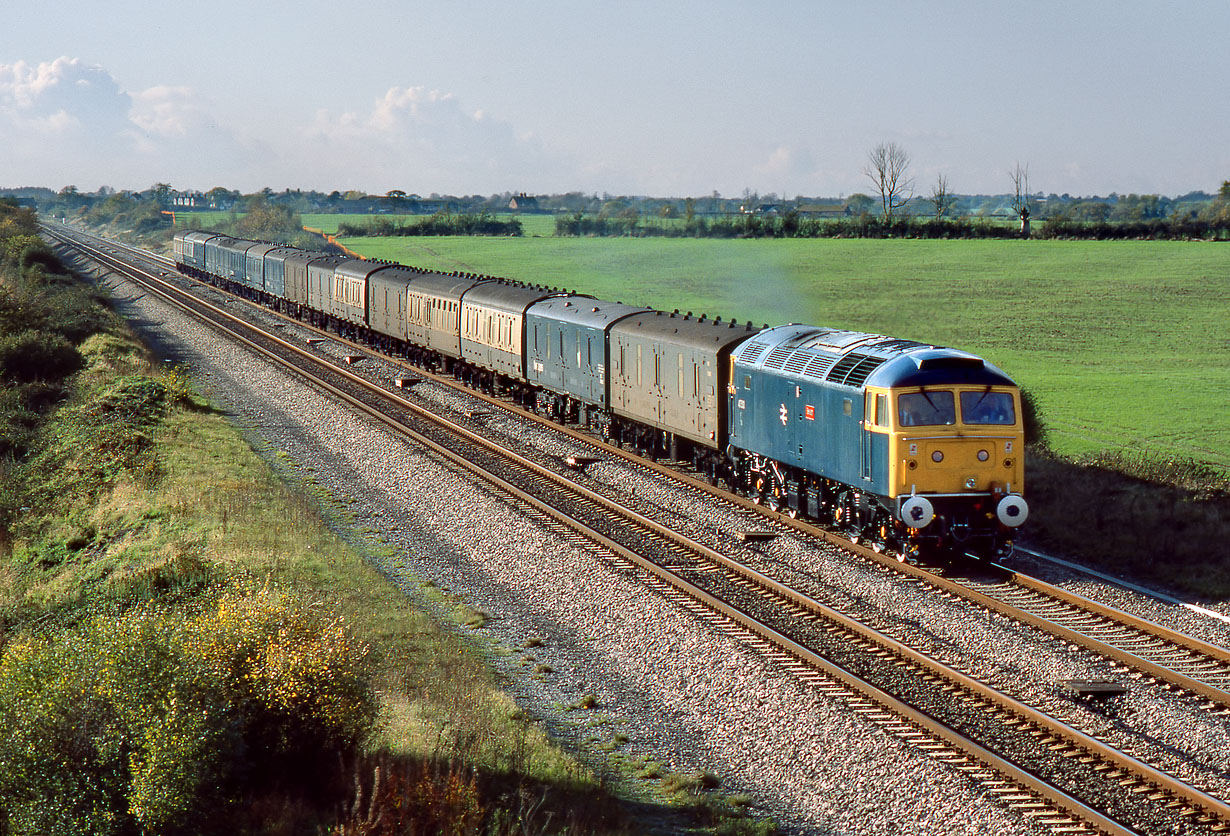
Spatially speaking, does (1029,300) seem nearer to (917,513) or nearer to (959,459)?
(959,459)

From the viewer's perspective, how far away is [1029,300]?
202 ft

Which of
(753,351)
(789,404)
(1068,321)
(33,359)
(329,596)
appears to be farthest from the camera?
(1068,321)

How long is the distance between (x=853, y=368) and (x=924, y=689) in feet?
23.7

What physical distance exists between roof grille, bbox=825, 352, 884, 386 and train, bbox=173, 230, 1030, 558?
26 mm

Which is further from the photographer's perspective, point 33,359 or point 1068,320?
point 1068,320

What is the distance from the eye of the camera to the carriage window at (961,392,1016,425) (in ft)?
59.6

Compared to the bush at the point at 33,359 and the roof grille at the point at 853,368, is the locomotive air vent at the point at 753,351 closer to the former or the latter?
the roof grille at the point at 853,368

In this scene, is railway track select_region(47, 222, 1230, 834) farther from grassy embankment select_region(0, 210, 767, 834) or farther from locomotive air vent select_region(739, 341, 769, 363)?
locomotive air vent select_region(739, 341, 769, 363)

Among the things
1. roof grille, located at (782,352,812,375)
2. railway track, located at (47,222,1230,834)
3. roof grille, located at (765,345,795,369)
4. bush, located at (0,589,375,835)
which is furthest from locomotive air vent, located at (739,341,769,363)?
bush, located at (0,589,375,835)

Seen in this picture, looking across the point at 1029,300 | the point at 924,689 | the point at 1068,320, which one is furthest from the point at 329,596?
the point at 1029,300

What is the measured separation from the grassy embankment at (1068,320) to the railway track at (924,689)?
4664mm

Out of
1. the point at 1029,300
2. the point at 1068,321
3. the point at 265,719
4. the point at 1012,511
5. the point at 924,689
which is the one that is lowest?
the point at 924,689

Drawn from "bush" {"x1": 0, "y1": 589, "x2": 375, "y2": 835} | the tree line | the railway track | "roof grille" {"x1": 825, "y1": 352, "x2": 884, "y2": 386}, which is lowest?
the railway track

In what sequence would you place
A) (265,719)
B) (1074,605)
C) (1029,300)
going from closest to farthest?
(265,719)
(1074,605)
(1029,300)
